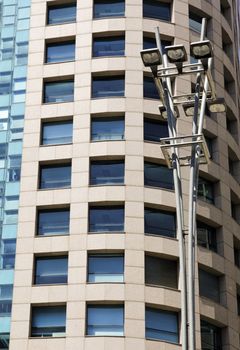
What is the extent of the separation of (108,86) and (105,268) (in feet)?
34.4

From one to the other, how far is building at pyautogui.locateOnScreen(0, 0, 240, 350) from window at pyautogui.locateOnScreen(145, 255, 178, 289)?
0.06 m

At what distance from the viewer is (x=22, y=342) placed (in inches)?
1299

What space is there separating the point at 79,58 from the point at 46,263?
463 inches

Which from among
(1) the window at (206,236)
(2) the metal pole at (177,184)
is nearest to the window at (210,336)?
(1) the window at (206,236)

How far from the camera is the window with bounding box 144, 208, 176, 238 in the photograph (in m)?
35.8

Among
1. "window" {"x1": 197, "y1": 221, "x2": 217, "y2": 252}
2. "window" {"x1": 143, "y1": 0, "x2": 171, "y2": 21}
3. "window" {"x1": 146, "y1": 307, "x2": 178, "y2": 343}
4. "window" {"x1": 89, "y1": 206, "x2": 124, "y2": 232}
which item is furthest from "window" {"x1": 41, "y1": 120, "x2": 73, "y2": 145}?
"window" {"x1": 146, "y1": 307, "x2": 178, "y2": 343}

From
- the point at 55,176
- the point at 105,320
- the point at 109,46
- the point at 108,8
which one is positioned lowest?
the point at 105,320

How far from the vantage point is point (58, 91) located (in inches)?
1564

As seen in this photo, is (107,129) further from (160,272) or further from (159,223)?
(160,272)

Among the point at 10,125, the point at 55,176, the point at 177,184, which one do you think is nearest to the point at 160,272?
the point at 55,176

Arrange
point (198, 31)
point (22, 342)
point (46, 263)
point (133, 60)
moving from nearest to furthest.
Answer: point (22, 342) < point (46, 263) < point (133, 60) < point (198, 31)

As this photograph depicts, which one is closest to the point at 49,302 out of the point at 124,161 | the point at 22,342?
the point at 22,342

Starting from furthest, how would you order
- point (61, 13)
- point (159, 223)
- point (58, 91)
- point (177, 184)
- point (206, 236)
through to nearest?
point (61, 13) < point (58, 91) < point (206, 236) < point (159, 223) < point (177, 184)

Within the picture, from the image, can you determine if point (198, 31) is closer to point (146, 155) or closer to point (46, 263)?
point (146, 155)
